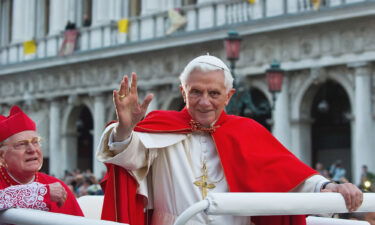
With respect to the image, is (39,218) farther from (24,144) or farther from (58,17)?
(58,17)

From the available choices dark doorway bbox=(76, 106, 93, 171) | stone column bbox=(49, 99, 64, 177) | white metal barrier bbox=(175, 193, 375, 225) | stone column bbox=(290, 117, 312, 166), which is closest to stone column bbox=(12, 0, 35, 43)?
stone column bbox=(49, 99, 64, 177)

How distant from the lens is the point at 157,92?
21.6 meters

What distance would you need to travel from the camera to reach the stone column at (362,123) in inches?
656

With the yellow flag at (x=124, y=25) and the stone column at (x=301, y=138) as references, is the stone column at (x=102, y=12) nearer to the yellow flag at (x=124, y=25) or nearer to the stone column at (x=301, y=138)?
the yellow flag at (x=124, y=25)

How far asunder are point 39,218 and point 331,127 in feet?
54.5

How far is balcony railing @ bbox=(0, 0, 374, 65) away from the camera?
722 inches

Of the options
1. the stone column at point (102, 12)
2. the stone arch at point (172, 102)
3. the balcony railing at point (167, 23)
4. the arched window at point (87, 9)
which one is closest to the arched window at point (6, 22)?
the balcony railing at point (167, 23)

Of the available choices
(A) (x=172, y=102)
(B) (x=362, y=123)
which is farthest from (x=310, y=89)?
(A) (x=172, y=102)

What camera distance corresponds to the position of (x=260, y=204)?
2.56 metres

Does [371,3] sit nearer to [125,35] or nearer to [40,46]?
[125,35]

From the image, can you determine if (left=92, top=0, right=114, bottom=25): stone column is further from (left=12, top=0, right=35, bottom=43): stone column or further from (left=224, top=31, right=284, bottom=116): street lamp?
(left=224, top=31, right=284, bottom=116): street lamp

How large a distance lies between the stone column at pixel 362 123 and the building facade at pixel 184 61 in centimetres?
2

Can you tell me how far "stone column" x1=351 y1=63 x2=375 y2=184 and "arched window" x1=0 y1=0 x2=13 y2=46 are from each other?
1620 cm

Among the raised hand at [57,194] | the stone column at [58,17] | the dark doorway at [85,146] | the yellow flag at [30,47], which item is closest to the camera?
the raised hand at [57,194]
